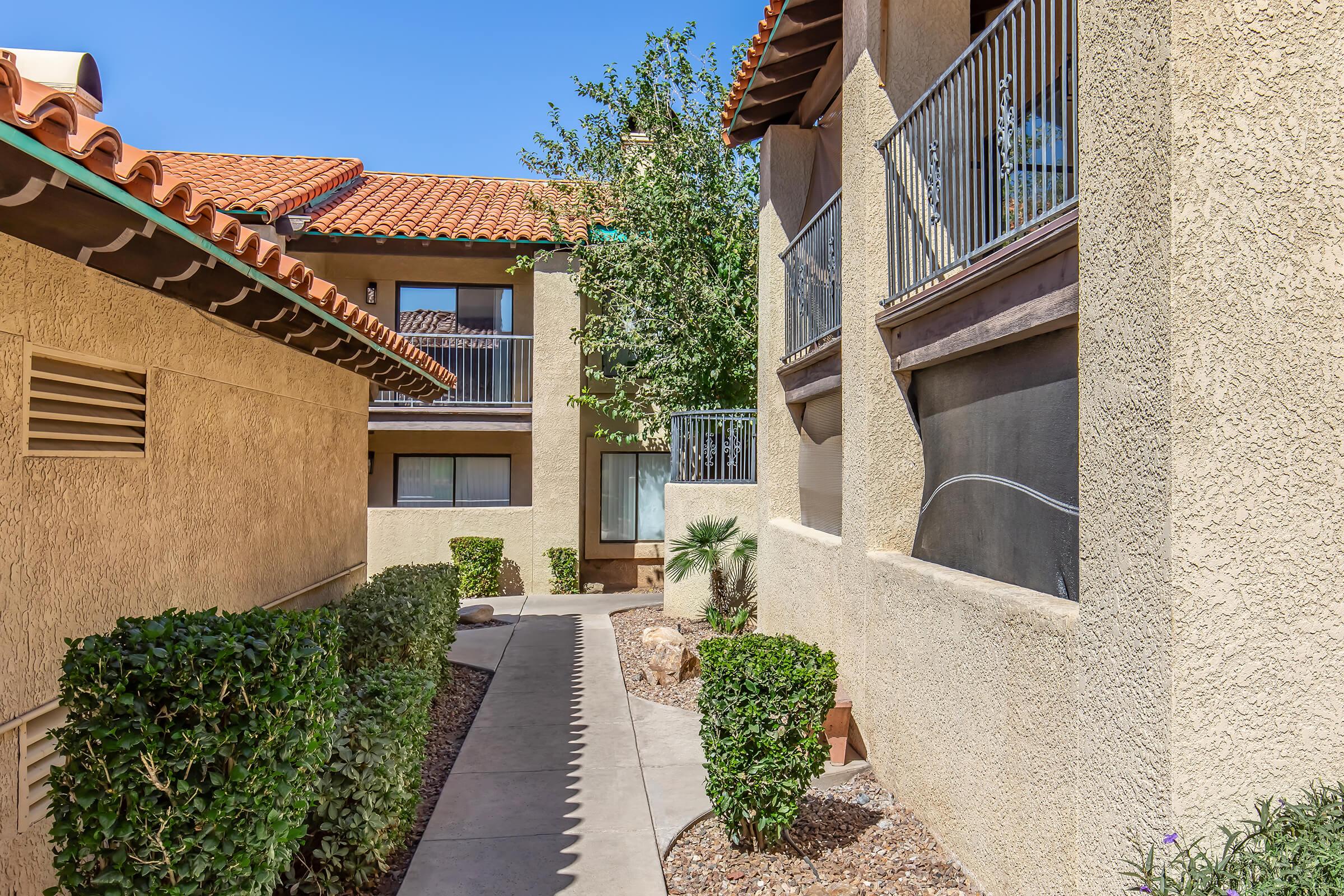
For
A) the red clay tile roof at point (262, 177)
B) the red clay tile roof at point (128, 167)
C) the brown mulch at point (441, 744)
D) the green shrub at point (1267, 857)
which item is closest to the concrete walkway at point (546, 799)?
the brown mulch at point (441, 744)

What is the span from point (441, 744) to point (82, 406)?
4.48 m

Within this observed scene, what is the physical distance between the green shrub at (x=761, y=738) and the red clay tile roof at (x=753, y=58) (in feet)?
18.4

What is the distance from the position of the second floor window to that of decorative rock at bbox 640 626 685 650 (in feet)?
32.4

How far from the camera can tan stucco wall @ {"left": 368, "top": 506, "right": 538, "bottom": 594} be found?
57.0 feet

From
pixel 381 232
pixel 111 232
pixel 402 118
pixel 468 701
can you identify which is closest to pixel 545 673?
pixel 468 701

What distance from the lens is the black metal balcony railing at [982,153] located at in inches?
192

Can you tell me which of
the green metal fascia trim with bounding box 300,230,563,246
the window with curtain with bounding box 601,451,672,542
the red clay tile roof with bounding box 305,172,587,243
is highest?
the red clay tile roof with bounding box 305,172,587,243

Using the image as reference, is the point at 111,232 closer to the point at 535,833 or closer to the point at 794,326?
the point at 535,833

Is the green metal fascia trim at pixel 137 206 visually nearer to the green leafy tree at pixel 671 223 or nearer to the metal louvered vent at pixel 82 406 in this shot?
the metal louvered vent at pixel 82 406

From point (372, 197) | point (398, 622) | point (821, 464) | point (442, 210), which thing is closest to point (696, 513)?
point (821, 464)

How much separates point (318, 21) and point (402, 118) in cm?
756

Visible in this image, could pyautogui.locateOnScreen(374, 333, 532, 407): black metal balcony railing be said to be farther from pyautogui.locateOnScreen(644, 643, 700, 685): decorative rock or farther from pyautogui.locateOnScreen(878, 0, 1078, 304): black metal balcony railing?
pyautogui.locateOnScreen(878, 0, 1078, 304): black metal balcony railing

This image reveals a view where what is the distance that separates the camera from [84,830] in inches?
128

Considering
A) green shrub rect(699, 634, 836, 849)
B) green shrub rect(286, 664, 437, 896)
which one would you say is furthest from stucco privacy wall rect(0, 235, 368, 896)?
green shrub rect(699, 634, 836, 849)
